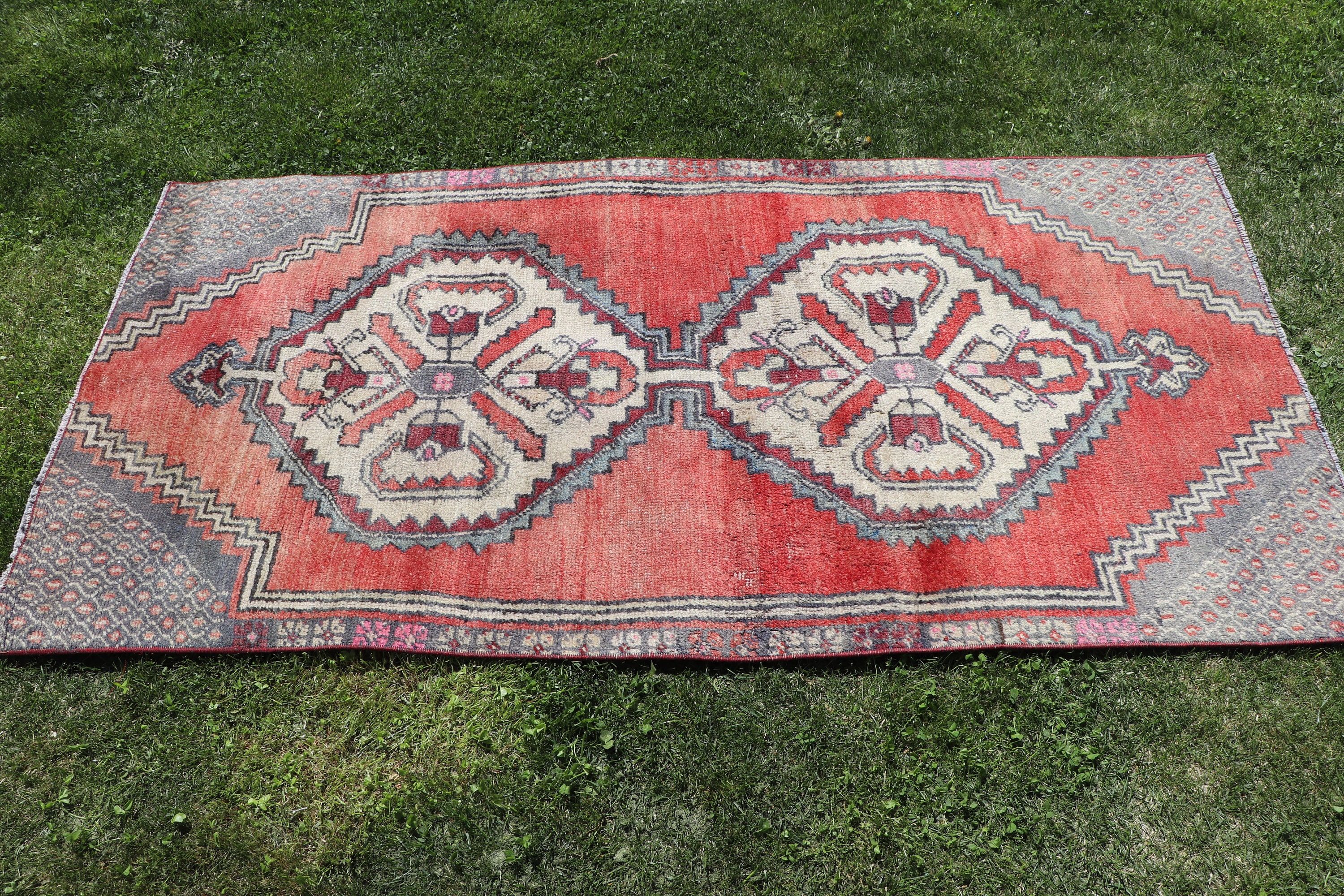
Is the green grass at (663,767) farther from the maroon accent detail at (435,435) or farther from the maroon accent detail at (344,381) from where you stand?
the maroon accent detail at (344,381)

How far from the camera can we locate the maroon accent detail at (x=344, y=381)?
3.70 m

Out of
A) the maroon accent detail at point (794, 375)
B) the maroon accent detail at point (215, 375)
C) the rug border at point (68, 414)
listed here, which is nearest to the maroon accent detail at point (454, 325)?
the maroon accent detail at point (215, 375)

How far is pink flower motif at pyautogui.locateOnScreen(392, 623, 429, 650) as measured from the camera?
3074mm

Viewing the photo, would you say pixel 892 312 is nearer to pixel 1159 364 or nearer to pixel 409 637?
pixel 1159 364

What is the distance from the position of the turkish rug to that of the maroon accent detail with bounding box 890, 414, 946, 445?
0.02 meters

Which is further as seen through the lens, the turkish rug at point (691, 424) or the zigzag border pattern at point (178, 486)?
the zigzag border pattern at point (178, 486)

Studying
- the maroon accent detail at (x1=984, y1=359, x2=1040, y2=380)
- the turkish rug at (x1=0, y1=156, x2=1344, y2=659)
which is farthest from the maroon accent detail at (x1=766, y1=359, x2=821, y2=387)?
the maroon accent detail at (x1=984, y1=359, x2=1040, y2=380)

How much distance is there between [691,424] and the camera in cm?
359

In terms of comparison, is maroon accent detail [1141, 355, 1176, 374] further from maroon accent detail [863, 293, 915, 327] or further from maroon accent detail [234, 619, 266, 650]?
maroon accent detail [234, 619, 266, 650]

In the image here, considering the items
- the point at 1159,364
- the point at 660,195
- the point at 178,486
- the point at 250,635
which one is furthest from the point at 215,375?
the point at 1159,364

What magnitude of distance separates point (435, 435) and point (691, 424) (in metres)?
1.09

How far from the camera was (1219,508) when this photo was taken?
3.34 meters

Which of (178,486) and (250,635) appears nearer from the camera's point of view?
(250,635)

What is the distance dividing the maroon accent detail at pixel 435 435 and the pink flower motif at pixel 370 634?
770 millimetres
